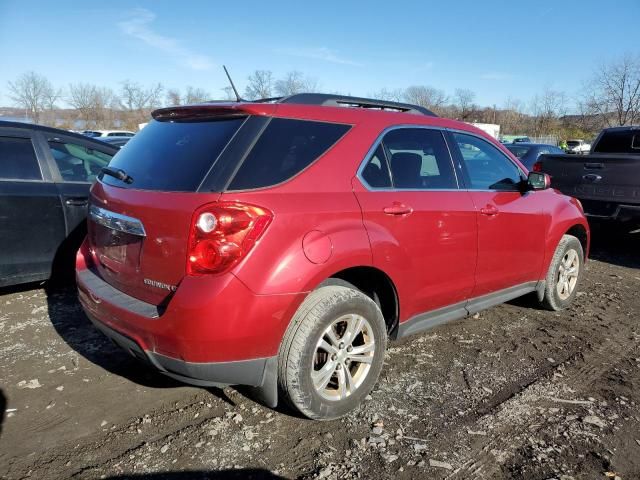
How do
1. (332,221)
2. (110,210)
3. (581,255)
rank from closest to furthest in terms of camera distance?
(332,221) → (110,210) → (581,255)

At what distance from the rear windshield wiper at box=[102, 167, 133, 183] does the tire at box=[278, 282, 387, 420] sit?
1285 millimetres

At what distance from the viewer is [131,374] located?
3324 mm

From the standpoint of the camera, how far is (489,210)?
12.0 feet

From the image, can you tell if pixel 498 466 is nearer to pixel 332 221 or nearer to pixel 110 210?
pixel 332 221

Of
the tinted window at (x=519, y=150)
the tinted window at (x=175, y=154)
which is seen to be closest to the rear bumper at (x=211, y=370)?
the tinted window at (x=175, y=154)

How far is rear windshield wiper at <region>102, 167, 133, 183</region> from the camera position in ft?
9.34

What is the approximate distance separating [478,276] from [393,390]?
1109 mm

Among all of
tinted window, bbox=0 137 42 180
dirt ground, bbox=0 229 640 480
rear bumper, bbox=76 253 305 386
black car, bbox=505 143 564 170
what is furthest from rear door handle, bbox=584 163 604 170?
tinted window, bbox=0 137 42 180

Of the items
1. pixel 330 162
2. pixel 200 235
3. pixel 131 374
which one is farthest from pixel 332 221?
pixel 131 374

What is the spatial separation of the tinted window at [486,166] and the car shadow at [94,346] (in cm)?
244

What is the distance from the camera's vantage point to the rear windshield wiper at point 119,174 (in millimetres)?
2848

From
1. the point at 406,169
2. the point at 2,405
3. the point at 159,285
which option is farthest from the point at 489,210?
the point at 2,405

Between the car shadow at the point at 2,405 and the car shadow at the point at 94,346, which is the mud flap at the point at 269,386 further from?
the car shadow at the point at 2,405

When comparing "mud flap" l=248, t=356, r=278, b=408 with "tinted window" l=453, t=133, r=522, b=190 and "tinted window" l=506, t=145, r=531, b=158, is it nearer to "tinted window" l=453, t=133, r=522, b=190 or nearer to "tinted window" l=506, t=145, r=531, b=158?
"tinted window" l=453, t=133, r=522, b=190
